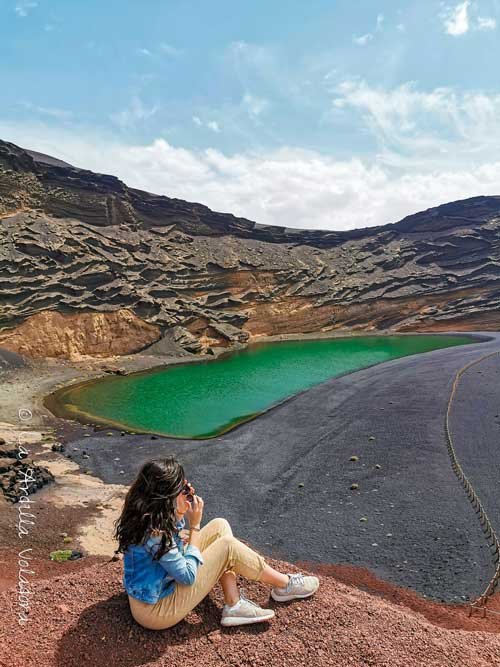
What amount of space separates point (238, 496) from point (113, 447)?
8162 millimetres

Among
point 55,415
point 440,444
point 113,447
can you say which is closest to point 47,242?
point 55,415

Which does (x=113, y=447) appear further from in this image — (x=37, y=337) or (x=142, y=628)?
(x=37, y=337)

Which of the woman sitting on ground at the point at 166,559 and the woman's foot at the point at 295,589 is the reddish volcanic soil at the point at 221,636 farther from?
the woman sitting on ground at the point at 166,559

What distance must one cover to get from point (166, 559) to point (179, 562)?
147 mm

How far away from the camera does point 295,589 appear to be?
17.1 ft

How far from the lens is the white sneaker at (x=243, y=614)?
4727mm

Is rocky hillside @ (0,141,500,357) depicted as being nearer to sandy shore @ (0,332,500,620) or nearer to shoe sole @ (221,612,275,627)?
sandy shore @ (0,332,500,620)

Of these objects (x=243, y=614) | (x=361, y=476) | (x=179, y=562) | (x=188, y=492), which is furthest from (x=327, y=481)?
(x=179, y=562)

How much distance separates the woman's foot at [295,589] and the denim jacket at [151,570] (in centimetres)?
127

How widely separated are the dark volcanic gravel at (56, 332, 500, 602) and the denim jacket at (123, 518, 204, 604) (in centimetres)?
684

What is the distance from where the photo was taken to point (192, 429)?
77.5ft

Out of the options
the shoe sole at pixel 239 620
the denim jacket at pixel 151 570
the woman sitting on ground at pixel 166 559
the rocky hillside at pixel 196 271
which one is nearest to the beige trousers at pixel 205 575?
the woman sitting on ground at pixel 166 559

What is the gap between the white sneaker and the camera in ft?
15.5

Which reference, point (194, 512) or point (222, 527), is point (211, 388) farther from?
point (194, 512)
